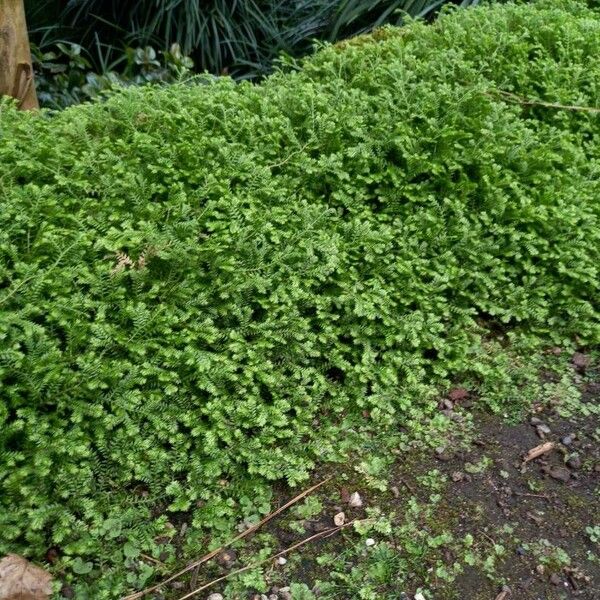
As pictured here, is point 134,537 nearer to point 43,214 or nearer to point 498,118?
point 43,214

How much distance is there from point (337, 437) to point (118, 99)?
1.91 m

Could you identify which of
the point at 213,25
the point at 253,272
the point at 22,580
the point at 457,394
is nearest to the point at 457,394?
the point at 457,394

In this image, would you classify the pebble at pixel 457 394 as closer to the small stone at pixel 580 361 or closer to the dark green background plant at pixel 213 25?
the small stone at pixel 580 361

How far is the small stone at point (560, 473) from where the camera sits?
9.20 ft

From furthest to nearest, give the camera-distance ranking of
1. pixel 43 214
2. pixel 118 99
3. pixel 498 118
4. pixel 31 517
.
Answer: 1. pixel 498 118
2. pixel 118 99
3. pixel 43 214
4. pixel 31 517

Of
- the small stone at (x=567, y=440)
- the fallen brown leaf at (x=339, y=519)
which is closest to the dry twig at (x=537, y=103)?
the small stone at (x=567, y=440)

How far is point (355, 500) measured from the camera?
2.68 metres

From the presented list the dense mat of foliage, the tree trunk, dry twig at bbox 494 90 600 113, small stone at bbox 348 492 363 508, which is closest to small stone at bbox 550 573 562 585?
small stone at bbox 348 492 363 508

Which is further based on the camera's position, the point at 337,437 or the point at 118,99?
the point at 118,99

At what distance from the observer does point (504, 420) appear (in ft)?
10.0

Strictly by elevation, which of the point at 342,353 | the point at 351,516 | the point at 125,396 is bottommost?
the point at 351,516

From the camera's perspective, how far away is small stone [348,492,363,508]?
2.67 meters

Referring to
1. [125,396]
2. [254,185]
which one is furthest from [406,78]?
[125,396]

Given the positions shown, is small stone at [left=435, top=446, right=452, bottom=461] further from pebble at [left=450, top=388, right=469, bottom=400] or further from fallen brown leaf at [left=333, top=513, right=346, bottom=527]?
fallen brown leaf at [left=333, top=513, right=346, bottom=527]
